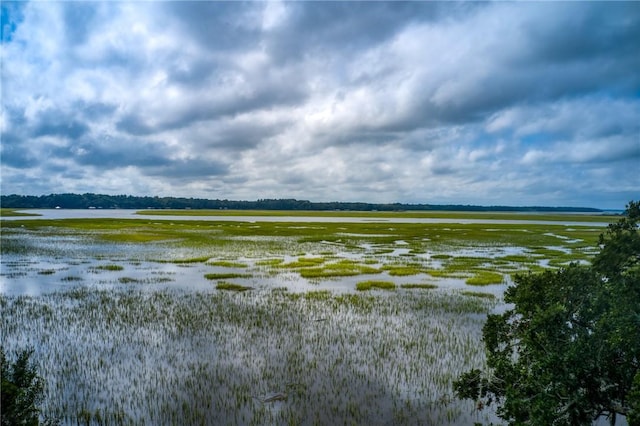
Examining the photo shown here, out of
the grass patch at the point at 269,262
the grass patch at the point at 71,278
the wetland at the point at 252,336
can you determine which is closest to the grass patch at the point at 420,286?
the wetland at the point at 252,336

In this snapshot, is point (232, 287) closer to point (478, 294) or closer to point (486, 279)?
point (478, 294)

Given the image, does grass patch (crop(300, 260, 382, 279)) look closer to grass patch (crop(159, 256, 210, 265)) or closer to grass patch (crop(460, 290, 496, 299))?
grass patch (crop(460, 290, 496, 299))

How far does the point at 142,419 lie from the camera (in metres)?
9.70

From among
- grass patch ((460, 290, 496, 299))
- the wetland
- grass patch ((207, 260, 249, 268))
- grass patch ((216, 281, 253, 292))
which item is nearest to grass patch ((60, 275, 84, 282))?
the wetland

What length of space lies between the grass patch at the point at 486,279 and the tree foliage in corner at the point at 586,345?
20.8 metres

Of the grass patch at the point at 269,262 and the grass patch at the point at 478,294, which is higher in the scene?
the grass patch at the point at 269,262

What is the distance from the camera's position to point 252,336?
15836 mm

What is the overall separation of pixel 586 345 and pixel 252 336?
1232 cm

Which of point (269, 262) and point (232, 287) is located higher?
point (269, 262)

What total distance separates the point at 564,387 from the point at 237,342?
1168 centimetres

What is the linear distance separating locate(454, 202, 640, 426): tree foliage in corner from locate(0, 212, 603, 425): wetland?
371 centimetres

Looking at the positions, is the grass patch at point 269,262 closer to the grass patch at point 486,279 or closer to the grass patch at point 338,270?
the grass patch at point 338,270

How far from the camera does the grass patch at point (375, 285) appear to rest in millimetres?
25023

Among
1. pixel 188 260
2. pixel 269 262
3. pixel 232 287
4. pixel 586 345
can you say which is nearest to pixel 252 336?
pixel 232 287
